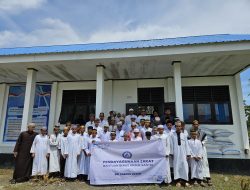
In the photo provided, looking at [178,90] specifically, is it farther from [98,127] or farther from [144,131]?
[98,127]

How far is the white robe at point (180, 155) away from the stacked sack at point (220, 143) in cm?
366

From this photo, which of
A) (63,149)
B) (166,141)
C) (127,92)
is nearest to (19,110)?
(127,92)

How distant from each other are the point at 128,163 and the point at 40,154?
8.80 ft

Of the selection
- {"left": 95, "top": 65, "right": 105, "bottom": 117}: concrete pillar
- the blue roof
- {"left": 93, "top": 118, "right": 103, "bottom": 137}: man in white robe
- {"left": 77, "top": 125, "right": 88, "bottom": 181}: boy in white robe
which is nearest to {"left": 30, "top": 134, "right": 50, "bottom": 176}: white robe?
{"left": 77, "top": 125, "right": 88, "bottom": 181}: boy in white robe

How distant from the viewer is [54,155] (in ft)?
21.8

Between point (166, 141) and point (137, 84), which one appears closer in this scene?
point (166, 141)

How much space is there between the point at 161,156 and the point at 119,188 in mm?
1354

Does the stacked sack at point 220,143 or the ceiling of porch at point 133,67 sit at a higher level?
the ceiling of porch at point 133,67

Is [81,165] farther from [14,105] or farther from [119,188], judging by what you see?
[14,105]

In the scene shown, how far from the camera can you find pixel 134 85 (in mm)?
10109

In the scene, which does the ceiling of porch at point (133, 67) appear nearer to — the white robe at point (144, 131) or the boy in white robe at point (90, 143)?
the white robe at point (144, 131)

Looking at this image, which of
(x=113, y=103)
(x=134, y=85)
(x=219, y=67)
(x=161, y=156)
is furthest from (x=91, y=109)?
(x=219, y=67)

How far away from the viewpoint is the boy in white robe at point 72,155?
6176 millimetres

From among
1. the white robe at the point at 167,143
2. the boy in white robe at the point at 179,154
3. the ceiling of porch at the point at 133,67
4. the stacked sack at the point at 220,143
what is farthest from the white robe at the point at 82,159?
the stacked sack at the point at 220,143
